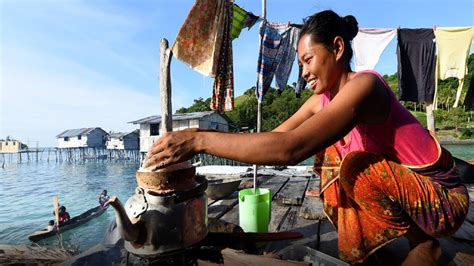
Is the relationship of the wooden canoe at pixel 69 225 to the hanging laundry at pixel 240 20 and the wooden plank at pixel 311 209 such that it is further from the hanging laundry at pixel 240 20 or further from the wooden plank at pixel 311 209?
the wooden plank at pixel 311 209

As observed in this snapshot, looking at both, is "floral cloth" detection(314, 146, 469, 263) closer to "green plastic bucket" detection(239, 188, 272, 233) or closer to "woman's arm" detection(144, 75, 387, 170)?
"woman's arm" detection(144, 75, 387, 170)

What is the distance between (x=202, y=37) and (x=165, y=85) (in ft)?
10.4

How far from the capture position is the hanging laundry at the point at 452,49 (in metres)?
6.64

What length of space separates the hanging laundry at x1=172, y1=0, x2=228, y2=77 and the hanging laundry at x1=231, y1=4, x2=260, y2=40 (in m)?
0.67

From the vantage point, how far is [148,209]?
123 cm

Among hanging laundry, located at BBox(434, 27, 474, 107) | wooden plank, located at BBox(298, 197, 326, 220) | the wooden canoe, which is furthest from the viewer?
the wooden canoe

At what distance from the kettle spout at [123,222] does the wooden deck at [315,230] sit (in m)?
0.91

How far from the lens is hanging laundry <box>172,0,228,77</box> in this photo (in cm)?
430

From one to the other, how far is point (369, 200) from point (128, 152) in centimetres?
4745

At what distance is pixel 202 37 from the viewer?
179 inches

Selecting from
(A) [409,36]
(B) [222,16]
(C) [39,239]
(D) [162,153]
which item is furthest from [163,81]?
(C) [39,239]

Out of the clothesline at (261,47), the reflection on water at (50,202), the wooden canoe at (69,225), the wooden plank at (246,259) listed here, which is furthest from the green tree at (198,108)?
the wooden plank at (246,259)

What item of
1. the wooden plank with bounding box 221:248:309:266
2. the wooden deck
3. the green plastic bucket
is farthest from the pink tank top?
the green plastic bucket

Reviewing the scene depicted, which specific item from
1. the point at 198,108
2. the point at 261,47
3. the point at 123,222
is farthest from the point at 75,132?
the point at 123,222
